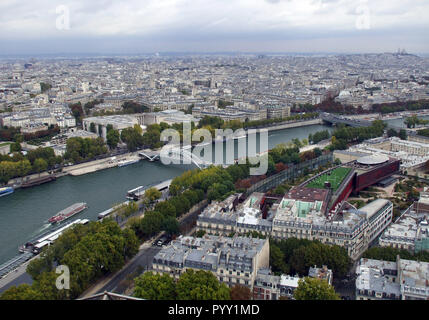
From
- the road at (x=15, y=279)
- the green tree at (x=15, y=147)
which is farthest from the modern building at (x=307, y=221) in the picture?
the green tree at (x=15, y=147)

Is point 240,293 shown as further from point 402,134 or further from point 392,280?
point 402,134

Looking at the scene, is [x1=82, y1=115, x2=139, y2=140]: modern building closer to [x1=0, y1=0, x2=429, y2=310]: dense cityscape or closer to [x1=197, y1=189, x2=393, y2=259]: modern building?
[x1=0, y1=0, x2=429, y2=310]: dense cityscape

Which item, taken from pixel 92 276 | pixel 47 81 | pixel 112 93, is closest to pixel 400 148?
pixel 92 276

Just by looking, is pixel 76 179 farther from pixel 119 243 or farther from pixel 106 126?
pixel 119 243

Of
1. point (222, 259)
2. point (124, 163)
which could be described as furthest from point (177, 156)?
point (222, 259)

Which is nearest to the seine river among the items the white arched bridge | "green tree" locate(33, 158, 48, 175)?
the white arched bridge

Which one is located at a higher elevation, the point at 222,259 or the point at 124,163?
the point at 222,259
